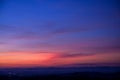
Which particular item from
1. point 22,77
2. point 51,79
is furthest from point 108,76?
point 22,77

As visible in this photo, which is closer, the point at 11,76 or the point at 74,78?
the point at 74,78

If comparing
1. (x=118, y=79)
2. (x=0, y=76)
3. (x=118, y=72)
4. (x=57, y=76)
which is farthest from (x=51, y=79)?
(x=118, y=79)

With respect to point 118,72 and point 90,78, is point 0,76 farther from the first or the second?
point 118,72

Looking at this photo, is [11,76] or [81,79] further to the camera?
[11,76]

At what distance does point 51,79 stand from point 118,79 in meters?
5.36

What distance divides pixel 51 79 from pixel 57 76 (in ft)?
1.92

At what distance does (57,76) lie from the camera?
1365 cm

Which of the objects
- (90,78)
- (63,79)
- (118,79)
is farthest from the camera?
(63,79)

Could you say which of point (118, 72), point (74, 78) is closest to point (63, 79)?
point (74, 78)

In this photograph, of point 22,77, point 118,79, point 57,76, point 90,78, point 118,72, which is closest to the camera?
point 118,79

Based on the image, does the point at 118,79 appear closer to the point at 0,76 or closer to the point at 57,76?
the point at 57,76

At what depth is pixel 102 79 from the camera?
33.0 ft

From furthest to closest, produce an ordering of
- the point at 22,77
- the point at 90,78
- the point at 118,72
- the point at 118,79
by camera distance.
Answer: the point at 22,77 < the point at 90,78 < the point at 118,72 < the point at 118,79

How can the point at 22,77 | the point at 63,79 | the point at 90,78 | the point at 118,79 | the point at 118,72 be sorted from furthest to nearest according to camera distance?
the point at 22,77 < the point at 63,79 < the point at 90,78 < the point at 118,72 < the point at 118,79
